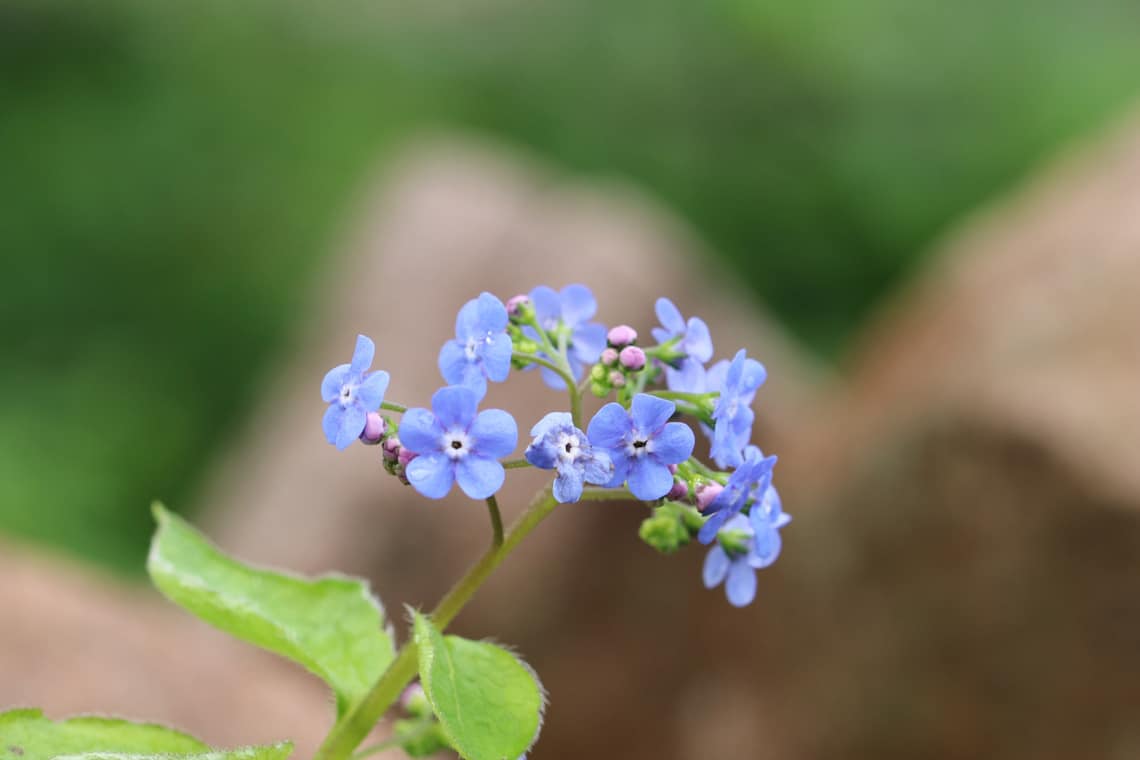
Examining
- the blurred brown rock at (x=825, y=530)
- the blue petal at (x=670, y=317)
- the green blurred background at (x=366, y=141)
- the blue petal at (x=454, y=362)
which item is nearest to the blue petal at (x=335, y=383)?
the blue petal at (x=454, y=362)

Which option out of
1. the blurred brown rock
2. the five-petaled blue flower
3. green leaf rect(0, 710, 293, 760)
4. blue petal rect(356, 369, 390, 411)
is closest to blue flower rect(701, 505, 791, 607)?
the five-petaled blue flower

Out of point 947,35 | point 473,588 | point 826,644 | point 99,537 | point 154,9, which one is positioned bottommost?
point 99,537

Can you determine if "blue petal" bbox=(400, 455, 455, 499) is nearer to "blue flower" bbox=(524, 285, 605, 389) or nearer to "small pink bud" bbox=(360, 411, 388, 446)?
"small pink bud" bbox=(360, 411, 388, 446)

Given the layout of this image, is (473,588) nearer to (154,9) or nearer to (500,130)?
(500,130)

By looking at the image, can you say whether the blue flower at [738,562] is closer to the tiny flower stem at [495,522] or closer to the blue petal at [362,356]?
the tiny flower stem at [495,522]

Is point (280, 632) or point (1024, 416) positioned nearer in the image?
point (280, 632)

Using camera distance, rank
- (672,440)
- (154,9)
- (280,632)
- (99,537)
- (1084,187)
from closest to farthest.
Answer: (672,440) < (280,632) < (1084,187) < (99,537) < (154,9)

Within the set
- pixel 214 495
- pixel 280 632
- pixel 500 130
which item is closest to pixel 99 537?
pixel 214 495
